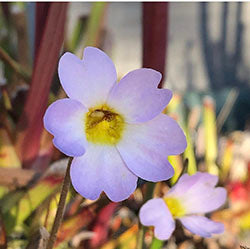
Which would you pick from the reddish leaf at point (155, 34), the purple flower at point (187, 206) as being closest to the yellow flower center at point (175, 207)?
the purple flower at point (187, 206)

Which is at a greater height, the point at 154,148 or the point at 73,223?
the point at 154,148

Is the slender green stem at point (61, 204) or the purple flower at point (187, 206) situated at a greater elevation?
the slender green stem at point (61, 204)

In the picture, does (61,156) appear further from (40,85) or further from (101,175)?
(101,175)

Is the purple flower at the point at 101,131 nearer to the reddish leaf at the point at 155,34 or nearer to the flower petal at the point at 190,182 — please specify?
the flower petal at the point at 190,182

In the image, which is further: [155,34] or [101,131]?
[155,34]

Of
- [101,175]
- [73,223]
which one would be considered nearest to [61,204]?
[101,175]
